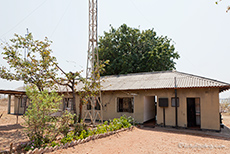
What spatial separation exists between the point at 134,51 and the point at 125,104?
11.5 m

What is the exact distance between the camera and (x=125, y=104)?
503 inches

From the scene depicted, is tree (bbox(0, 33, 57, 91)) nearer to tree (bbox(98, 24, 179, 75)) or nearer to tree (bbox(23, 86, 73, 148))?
tree (bbox(23, 86, 73, 148))

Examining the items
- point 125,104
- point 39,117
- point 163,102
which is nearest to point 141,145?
point 39,117

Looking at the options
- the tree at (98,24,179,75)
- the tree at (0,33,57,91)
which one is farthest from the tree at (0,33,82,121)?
the tree at (98,24,179,75)

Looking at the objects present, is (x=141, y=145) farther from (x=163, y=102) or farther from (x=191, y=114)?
(x=191, y=114)

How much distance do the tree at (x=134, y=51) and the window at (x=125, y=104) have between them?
28.2ft

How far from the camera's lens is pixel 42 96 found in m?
5.97

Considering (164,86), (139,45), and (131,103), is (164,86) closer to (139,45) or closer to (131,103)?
(131,103)

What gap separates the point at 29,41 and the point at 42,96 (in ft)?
15.8

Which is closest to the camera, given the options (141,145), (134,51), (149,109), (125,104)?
(141,145)

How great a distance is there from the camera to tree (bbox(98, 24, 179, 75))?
21297mm

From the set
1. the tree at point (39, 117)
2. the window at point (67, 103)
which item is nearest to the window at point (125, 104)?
the window at point (67, 103)

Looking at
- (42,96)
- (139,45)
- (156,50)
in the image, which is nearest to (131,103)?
(42,96)

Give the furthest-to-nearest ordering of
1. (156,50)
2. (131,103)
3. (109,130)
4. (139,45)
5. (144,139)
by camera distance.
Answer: (139,45) < (156,50) < (131,103) < (109,130) < (144,139)
